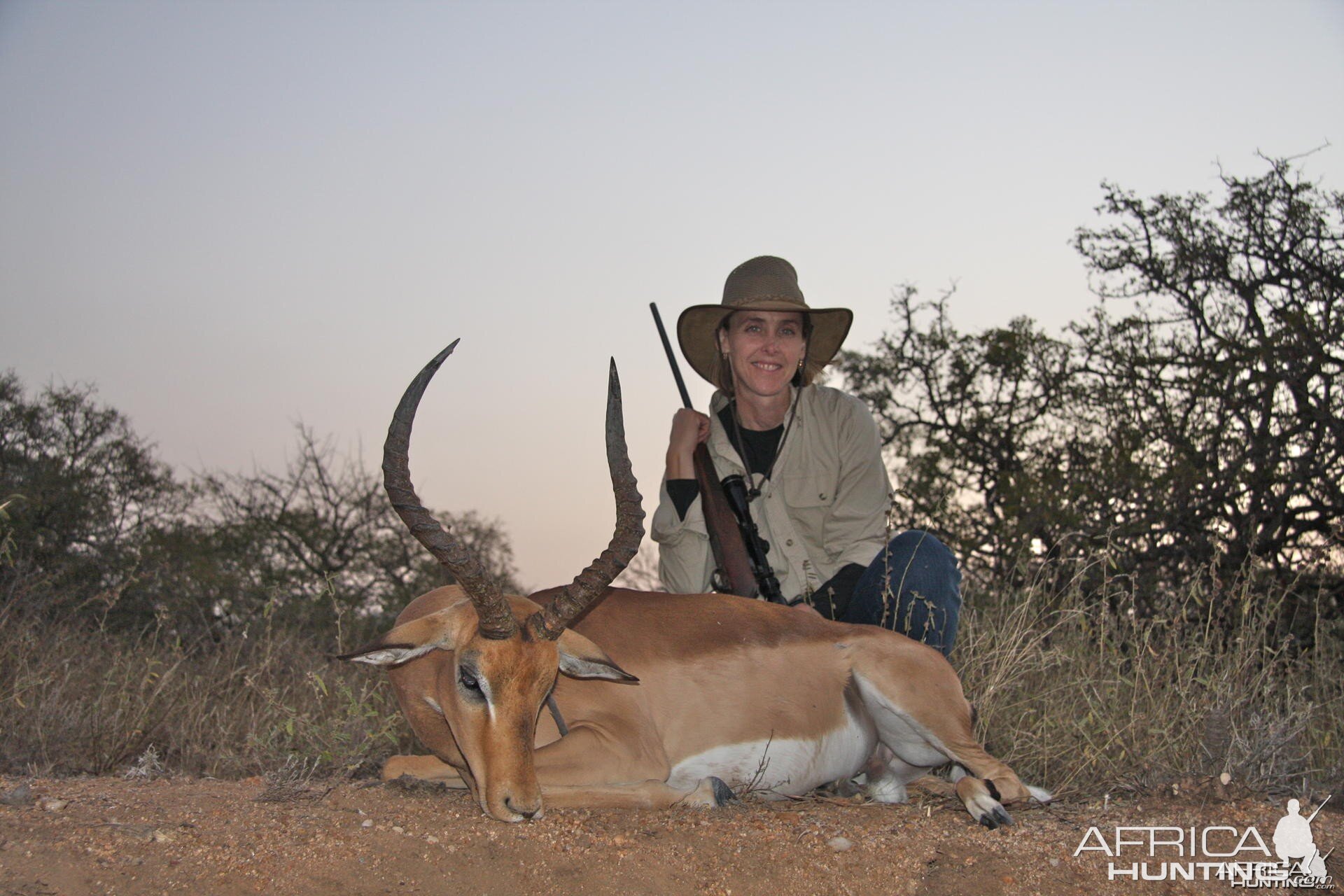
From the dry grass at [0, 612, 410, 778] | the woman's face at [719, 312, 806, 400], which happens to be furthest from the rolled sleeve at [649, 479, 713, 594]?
the dry grass at [0, 612, 410, 778]

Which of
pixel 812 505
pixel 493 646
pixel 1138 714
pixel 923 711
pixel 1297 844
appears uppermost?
pixel 812 505

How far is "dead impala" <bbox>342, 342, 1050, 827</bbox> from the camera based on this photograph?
12.1 feet

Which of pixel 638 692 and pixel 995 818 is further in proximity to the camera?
pixel 638 692

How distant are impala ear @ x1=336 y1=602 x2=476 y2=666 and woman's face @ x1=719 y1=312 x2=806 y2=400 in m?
2.32

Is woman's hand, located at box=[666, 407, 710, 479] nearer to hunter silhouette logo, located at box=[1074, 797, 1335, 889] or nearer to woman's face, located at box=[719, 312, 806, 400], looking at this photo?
woman's face, located at box=[719, 312, 806, 400]

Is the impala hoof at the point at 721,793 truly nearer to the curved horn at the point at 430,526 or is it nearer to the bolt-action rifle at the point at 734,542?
the curved horn at the point at 430,526

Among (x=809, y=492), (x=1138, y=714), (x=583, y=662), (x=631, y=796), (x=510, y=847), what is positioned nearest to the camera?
(x=510, y=847)

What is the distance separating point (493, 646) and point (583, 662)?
0.38 meters

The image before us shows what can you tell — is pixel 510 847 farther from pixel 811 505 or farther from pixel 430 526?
pixel 811 505

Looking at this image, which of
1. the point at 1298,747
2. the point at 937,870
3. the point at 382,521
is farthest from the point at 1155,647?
the point at 382,521

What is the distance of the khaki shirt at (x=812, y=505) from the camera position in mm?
5742

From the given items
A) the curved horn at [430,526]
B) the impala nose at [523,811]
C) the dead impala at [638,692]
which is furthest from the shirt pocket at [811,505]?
the impala nose at [523,811]

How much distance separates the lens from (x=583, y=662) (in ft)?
13.1

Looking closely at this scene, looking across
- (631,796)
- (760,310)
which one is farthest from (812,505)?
(631,796)
